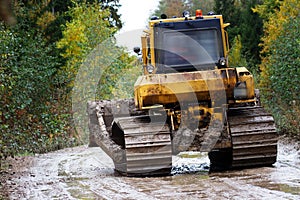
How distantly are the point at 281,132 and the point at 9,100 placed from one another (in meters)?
7.64

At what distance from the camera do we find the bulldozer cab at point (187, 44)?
404 inches

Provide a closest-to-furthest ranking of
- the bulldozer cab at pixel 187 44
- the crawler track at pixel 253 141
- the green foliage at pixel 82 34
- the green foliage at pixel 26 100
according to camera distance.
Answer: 1. the crawler track at pixel 253 141
2. the bulldozer cab at pixel 187 44
3. the green foliage at pixel 26 100
4. the green foliage at pixel 82 34

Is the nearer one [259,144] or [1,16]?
[1,16]

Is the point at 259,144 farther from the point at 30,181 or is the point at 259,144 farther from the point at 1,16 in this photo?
the point at 1,16

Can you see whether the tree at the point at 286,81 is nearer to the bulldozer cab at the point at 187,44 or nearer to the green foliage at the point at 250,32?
the bulldozer cab at the point at 187,44

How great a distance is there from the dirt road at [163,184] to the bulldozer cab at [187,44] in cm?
196

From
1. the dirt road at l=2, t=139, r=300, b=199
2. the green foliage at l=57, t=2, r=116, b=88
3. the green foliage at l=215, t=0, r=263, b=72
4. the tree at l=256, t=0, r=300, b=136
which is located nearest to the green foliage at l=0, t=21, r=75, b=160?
the dirt road at l=2, t=139, r=300, b=199

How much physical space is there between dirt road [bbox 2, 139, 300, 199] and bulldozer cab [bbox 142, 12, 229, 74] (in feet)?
6.43

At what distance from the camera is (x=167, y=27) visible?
10.4 metres

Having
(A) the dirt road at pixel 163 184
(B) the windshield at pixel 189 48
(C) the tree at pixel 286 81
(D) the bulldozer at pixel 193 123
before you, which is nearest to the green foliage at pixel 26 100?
(A) the dirt road at pixel 163 184

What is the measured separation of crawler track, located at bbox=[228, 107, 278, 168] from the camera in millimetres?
9383

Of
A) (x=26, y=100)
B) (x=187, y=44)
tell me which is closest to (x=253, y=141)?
(x=187, y=44)

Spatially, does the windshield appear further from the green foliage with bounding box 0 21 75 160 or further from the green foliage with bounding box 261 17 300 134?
the green foliage with bounding box 261 17 300 134

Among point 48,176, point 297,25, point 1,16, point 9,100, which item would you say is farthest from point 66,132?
point 1,16
